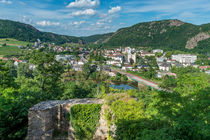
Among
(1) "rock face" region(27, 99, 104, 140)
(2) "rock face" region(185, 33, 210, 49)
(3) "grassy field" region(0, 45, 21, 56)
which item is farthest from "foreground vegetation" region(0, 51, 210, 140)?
(2) "rock face" region(185, 33, 210, 49)

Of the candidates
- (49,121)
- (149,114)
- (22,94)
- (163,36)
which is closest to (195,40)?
(163,36)

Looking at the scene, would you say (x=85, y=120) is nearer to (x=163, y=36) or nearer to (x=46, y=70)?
(x=46, y=70)

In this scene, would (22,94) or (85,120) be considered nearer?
(85,120)

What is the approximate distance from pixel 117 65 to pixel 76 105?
68.8m

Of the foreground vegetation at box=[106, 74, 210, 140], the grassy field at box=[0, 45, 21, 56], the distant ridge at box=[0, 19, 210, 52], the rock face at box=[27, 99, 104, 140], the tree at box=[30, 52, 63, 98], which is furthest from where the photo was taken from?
the distant ridge at box=[0, 19, 210, 52]

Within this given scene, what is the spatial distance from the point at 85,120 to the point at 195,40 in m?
149

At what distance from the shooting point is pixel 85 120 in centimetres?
762

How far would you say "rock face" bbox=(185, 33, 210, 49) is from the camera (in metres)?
124

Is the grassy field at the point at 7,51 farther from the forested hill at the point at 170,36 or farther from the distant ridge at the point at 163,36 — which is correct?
the forested hill at the point at 170,36

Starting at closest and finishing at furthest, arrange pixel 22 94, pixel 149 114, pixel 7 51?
1. pixel 149 114
2. pixel 22 94
3. pixel 7 51

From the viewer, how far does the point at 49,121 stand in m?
7.80

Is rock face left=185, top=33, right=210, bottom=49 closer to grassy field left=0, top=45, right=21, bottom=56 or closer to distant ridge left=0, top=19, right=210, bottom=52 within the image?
distant ridge left=0, top=19, right=210, bottom=52

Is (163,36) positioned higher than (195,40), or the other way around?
(163,36)

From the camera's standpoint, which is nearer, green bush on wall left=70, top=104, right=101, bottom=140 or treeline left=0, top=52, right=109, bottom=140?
treeline left=0, top=52, right=109, bottom=140
